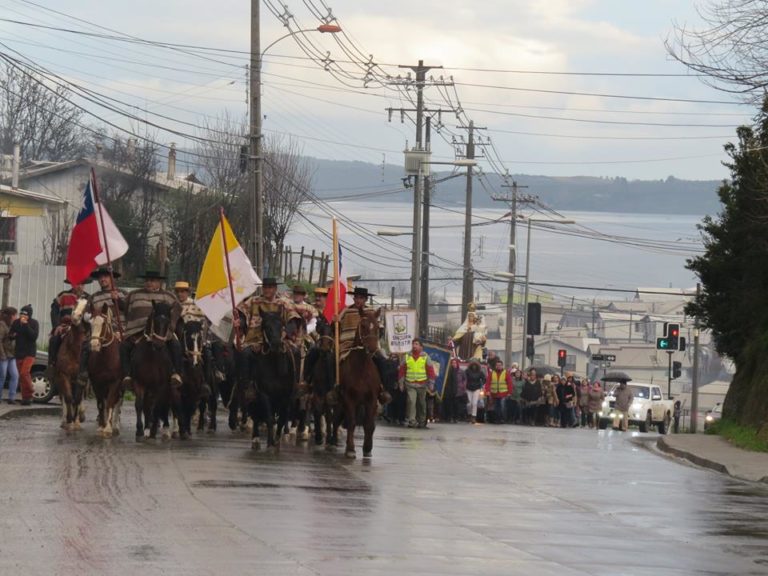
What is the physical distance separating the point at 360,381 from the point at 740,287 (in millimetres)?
16299

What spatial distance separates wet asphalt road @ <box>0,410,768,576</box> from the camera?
11.7 metres

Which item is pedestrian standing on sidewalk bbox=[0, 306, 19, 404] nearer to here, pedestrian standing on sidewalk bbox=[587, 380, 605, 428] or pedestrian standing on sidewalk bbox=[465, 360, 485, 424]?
pedestrian standing on sidewalk bbox=[465, 360, 485, 424]

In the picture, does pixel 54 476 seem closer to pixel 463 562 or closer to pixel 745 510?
pixel 463 562

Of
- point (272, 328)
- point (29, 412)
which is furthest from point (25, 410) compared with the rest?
point (272, 328)

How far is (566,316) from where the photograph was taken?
171500 millimetres

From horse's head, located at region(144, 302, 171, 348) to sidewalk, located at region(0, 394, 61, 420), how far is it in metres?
6.14

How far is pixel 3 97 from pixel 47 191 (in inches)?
456

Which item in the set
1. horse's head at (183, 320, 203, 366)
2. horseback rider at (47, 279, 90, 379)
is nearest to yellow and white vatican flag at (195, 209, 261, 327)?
horseback rider at (47, 279, 90, 379)

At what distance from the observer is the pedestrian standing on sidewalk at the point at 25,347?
32.0 meters

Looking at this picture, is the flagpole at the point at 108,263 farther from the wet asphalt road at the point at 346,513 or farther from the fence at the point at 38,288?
the fence at the point at 38,288

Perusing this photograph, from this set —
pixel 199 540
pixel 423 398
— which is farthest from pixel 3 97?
pixel 199 540

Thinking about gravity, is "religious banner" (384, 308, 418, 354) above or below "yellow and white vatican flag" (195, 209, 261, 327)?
below

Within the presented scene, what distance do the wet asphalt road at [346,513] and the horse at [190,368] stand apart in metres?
0.69

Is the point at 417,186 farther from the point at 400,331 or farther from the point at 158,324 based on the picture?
the point at 158,324
